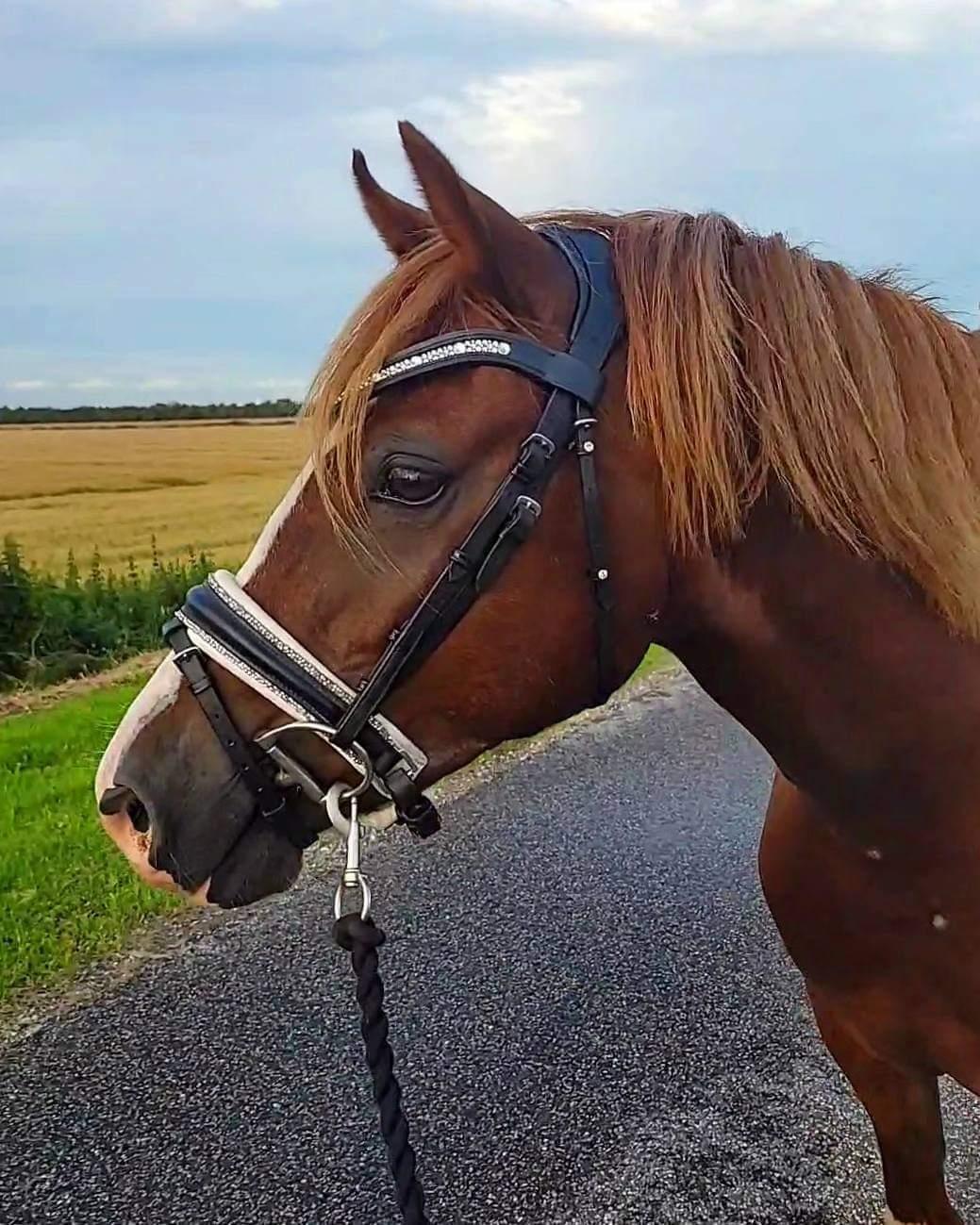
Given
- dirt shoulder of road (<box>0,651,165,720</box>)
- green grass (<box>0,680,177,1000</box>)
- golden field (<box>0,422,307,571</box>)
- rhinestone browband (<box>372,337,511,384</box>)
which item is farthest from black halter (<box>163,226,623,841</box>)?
golden field (<box>0,422,307,571</box>)

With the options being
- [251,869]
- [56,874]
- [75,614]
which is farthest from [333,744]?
[75,614]

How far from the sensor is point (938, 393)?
1638 mm

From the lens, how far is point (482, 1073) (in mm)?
3373

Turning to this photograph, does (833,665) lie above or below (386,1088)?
above

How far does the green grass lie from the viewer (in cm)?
395

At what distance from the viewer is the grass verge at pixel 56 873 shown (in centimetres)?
394

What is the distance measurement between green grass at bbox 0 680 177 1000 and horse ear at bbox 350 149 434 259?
10.2ft

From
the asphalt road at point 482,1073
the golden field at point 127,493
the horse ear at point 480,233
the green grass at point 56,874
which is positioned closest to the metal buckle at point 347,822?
the horse ear at point 480,233

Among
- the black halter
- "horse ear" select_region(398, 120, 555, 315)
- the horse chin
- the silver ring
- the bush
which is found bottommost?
the bush

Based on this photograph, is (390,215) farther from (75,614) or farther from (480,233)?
(75,614)

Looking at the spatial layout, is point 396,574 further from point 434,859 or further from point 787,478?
point 434,859

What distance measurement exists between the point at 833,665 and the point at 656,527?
0.36m

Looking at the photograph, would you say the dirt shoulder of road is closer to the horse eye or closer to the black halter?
the black halter

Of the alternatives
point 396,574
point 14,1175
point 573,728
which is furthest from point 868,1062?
Result: point 573,728
